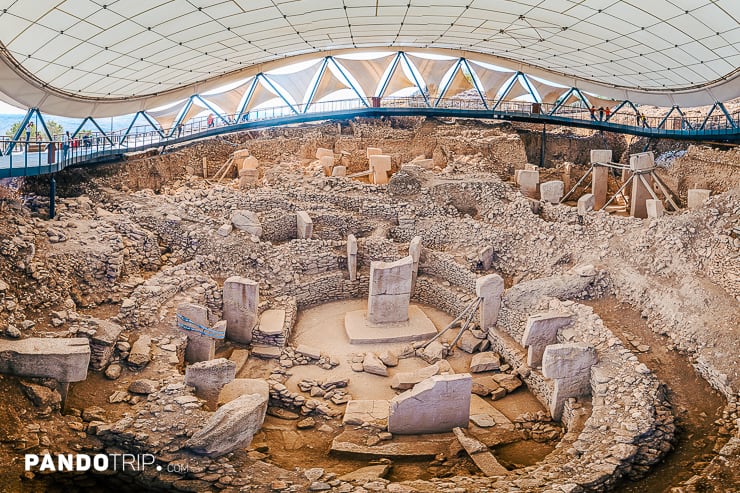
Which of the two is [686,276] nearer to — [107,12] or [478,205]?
[478,205]

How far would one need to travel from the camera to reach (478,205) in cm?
A: 1894

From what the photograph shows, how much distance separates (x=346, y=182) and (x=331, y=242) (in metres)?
3.26

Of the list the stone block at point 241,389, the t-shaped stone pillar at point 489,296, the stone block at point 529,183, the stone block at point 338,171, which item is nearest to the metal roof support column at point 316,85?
the stone block at point 338,171

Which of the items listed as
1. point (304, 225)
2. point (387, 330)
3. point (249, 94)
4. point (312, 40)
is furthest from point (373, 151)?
point (387, 330)

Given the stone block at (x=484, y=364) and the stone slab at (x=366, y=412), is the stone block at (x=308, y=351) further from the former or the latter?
the stone block at (x=484, y=364)

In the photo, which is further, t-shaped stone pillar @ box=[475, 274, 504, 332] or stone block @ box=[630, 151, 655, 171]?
stone block @ box=[630, 151, 655, 171]

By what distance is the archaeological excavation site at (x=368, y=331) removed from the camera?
866 centimetres

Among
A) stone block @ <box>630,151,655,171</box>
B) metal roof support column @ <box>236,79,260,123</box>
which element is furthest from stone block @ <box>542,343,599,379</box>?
metal roof support column @ <box>236,79,260,123</box>

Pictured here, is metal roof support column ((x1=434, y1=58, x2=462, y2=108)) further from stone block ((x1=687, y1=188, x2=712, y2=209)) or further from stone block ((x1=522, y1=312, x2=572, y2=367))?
stone block ((x1=522, y1=312, x2=572, y2=367))

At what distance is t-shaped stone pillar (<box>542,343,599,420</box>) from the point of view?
1080 cm

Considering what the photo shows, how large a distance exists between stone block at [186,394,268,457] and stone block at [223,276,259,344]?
433 cm

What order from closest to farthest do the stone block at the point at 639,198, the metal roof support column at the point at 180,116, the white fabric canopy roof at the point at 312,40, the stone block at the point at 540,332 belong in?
the stone block at the point at 540,332, the white fabric canopy roof at the point at 312,40, the stone block at the point at 639,198, the metal roof support column at the point at 180,116

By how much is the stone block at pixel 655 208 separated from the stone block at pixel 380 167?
29.4 feet

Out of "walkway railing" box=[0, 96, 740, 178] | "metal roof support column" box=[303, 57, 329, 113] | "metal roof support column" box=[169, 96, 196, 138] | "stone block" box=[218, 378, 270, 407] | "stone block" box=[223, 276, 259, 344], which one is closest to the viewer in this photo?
"stone block" box=[218, 378, 270, 407]
